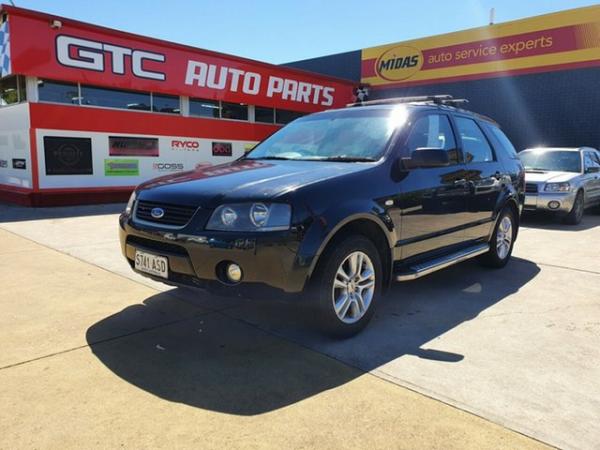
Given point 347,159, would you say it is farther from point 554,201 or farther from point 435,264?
point 554,201

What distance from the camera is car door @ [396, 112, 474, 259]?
4004 millimetres

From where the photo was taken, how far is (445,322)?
3973mm

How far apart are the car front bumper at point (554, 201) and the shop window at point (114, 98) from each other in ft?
33.2

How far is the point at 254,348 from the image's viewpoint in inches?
132

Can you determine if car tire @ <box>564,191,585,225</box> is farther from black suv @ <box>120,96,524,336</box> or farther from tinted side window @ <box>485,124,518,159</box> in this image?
black suv @ <box>120,96,524,336</box>

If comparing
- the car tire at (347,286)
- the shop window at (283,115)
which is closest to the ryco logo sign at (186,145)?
the shop window at (283,115)

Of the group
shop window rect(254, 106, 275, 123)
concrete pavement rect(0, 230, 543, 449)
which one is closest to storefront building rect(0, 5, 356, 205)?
shop window rect(254, 106, 275, 123)

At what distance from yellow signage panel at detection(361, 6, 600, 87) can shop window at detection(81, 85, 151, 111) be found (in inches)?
Result: 416

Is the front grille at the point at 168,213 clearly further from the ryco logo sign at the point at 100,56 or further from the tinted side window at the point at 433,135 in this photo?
the ryco logo sign at the point at 100,56

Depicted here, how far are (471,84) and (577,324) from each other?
1533 cm

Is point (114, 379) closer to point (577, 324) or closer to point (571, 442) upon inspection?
point (571, 442)

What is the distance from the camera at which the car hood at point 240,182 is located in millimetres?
3203

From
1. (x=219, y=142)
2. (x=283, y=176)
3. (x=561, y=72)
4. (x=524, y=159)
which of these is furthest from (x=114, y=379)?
(x=561, y=72)

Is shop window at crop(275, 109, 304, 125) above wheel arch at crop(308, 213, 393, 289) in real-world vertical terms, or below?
above
